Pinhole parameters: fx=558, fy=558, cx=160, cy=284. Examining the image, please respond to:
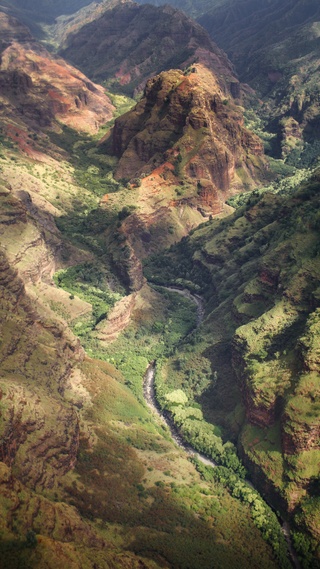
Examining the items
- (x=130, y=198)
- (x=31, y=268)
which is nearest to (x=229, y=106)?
(x=130, y=198)

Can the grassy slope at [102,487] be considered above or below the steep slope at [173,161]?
below

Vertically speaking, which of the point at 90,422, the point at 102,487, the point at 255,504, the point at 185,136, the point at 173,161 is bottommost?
the point at 90,422

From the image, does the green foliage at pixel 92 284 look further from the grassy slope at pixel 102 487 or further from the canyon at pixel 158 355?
the grassy slope at pixel 102 487

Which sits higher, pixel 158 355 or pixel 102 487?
pixel 102 487

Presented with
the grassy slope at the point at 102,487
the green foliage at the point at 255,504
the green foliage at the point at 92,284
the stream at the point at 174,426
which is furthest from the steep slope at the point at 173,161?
the green foliage at the point at 255,504

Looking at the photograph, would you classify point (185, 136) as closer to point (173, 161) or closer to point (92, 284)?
point (173, 161)

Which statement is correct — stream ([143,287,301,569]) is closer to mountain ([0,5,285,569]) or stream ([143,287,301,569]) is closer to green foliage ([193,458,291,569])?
green foliage ([193,458,291,569])

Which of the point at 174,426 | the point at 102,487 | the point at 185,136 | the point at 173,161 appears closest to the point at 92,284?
the point at 174,426

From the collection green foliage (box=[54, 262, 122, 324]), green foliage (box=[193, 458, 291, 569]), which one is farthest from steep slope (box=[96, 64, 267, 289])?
green foliage (box=[193, 458, 291, 569])
